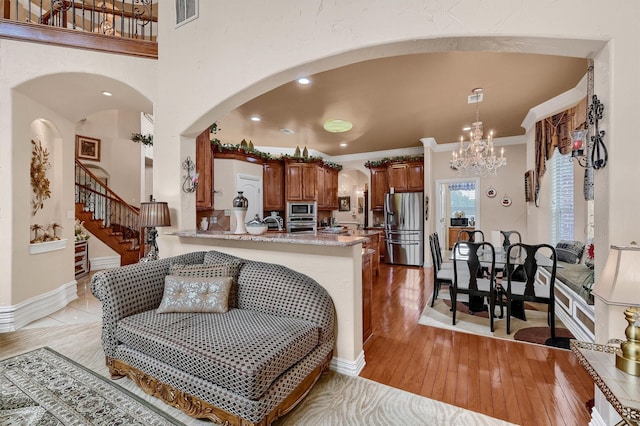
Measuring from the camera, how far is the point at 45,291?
365cm

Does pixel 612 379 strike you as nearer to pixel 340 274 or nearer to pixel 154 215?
pixel 340 274

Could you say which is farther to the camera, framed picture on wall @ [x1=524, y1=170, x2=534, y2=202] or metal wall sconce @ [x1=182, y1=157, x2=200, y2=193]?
framed picture on wall @ [x1=524, y1=170, x2=534, y2=202]

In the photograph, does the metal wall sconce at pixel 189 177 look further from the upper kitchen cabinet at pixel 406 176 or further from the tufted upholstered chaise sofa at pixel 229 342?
the upper kitchen cabinet at pixel 406 176

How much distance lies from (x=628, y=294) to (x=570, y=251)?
3.44 m

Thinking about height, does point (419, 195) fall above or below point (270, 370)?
above

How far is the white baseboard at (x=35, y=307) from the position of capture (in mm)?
3132

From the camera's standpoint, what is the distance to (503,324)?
3.26 metres

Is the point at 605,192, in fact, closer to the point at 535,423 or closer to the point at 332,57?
the point at 535,423

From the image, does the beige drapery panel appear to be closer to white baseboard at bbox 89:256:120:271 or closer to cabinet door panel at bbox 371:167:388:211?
cabinet door panel at bbox 371:167:388:211

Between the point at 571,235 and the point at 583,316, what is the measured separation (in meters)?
1.90

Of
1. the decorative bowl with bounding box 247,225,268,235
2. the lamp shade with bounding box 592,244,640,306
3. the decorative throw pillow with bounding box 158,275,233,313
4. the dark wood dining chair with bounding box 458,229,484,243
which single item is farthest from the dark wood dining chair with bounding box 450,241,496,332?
the decorative throw pillow with bounding box 158,275,233,313

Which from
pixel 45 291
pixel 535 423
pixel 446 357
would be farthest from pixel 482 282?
pixel 45 291

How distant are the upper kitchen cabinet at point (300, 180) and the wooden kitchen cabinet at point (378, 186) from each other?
1.53m

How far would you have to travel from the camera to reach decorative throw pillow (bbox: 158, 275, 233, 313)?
7.37 feet
